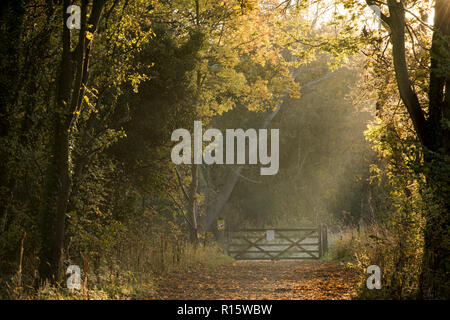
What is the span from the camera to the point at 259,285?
1131 centimetres

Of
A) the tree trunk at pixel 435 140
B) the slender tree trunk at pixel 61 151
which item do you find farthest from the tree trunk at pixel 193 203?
the tree trunk at pixel 435 140

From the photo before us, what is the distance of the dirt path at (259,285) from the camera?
9398mm

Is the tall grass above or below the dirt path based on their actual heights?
above

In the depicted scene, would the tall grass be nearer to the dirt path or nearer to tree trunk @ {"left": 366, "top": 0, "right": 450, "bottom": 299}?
tree trunk @ {"left": 366, "top": 0, "right": 450, "bottom": 299}

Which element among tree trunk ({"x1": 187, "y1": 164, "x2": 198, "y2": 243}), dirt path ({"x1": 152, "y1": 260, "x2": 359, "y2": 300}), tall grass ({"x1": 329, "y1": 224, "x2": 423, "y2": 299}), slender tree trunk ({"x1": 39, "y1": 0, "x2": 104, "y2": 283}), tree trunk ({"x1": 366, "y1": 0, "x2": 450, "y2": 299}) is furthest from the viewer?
tree trunk ({"x1": 187, "y1": 164, "x2": 198, "y2": 243})

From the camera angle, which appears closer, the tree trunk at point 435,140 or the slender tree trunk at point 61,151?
the tree trunk at point 435,140

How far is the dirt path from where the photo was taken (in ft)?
30.8

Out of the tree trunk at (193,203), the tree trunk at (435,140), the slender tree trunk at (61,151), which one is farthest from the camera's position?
the tree trunk at (193,203)

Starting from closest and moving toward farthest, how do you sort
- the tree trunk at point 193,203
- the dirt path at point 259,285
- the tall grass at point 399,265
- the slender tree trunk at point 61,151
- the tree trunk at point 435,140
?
the tree trunk at point 435,140 < the tall grass at point 399,265 < the slender tree trunk at point 61,151 < the dirt path at point 259,285 < the tree trunk at point 193,203

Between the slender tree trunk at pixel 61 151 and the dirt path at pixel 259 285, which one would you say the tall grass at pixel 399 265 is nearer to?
the dirt path at pixel 259 285

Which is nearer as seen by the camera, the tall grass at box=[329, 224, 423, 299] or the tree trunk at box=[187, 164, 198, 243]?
the tall grass at box=[329, 224, 423, 299]

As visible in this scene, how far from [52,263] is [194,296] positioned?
8.89 ft

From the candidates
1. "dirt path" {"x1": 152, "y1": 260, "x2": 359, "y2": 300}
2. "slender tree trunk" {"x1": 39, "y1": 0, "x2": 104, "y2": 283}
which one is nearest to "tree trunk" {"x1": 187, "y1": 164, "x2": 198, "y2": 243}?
"dirt path" {"x1": 152, "y1": 260, "x2": 359, "y2": 300}

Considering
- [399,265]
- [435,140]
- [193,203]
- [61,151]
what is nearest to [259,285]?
[399,265]
